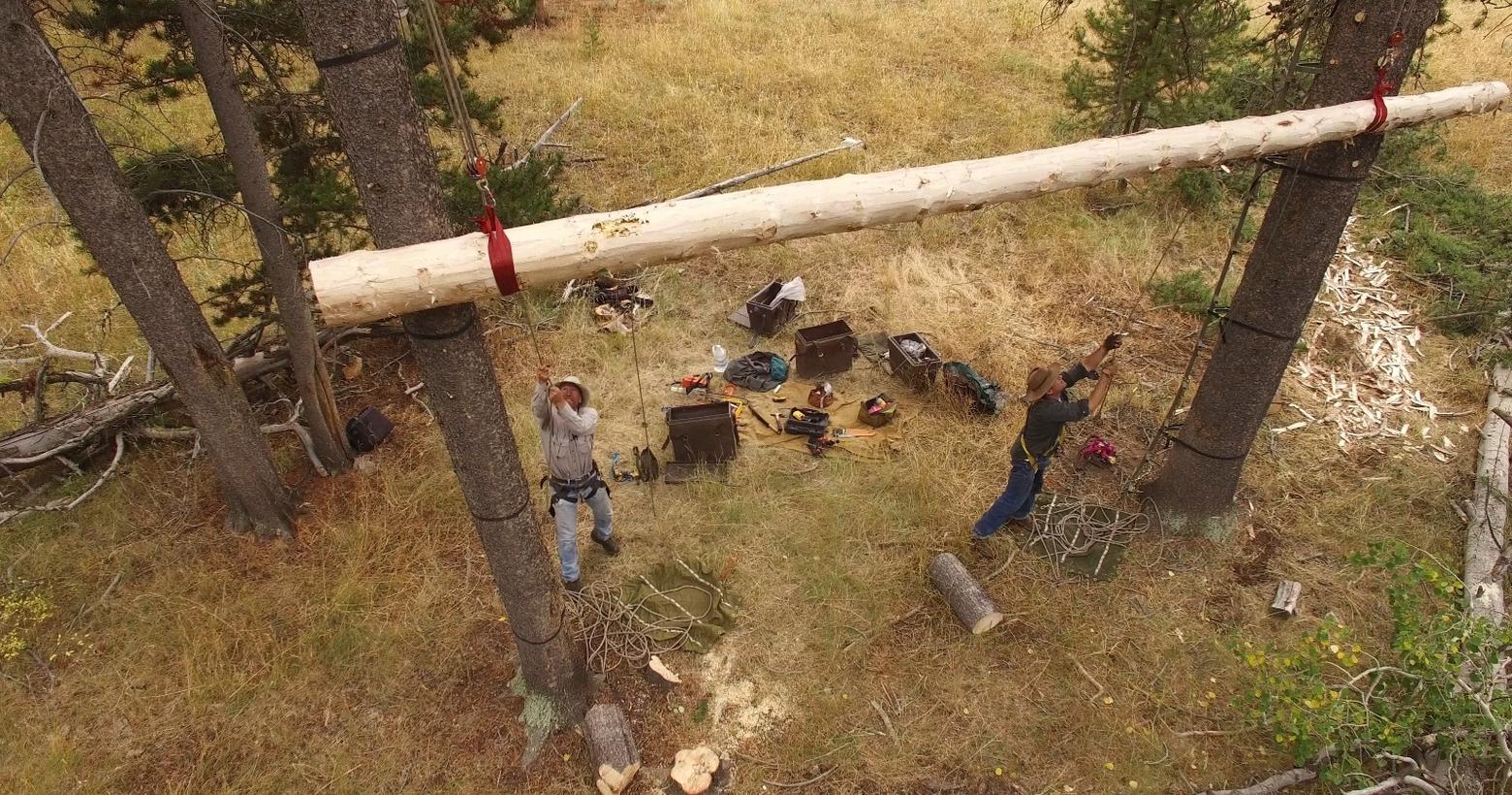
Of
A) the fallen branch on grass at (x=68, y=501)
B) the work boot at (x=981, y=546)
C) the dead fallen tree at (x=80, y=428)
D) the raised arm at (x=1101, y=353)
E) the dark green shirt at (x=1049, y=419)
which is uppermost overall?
the raised arm at (x=1101, y=353)

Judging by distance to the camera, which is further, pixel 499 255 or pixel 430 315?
pixel 430 315

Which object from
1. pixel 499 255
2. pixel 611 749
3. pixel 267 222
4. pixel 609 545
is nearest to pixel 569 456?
pixel 609 545

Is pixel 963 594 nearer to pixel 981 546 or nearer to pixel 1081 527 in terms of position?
pixel 981 546

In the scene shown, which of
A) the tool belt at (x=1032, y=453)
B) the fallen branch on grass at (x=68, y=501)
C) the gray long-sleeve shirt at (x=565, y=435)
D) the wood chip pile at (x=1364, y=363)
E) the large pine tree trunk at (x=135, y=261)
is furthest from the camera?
the wood chip pile at (x=1364, y=363)

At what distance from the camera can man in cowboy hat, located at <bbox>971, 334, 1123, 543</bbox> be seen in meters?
5.18

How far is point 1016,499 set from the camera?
5629 mm

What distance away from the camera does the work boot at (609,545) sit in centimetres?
589

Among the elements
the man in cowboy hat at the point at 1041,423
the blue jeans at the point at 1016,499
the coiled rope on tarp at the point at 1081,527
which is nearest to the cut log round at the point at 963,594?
the blue jeans at the point at 1016,499

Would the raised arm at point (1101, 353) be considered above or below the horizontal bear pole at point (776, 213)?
below

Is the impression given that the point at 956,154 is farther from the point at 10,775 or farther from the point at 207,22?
the point at 10,775

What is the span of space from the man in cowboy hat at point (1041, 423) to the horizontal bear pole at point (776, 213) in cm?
151

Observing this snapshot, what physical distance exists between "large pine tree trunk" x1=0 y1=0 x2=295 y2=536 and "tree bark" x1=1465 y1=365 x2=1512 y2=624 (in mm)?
8416

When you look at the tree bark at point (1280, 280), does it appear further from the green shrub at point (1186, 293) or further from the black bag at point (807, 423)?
the green shrub at point (1186, 293)

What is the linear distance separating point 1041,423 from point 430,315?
4.06 metres
